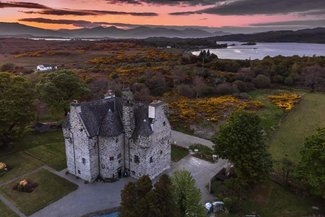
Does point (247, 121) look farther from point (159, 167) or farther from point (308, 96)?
point (308, 96)

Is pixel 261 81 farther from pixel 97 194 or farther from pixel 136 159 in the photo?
pixel 97 194

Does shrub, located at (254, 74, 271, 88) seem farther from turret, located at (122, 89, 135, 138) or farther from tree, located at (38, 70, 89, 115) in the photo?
turret, located at (122, 89, 135, 138)

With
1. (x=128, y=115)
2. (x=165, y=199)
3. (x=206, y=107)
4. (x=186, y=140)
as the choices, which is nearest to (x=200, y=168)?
(x=186, y=140)

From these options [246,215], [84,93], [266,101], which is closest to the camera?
[246,215]

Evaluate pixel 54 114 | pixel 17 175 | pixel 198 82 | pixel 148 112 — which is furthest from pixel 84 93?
pixel 198 82

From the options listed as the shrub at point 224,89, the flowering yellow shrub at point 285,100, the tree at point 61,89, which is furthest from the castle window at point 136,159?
the shrub at point 224,89

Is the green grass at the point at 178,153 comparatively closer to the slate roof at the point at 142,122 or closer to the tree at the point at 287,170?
the slate roof at the point at 142,122
